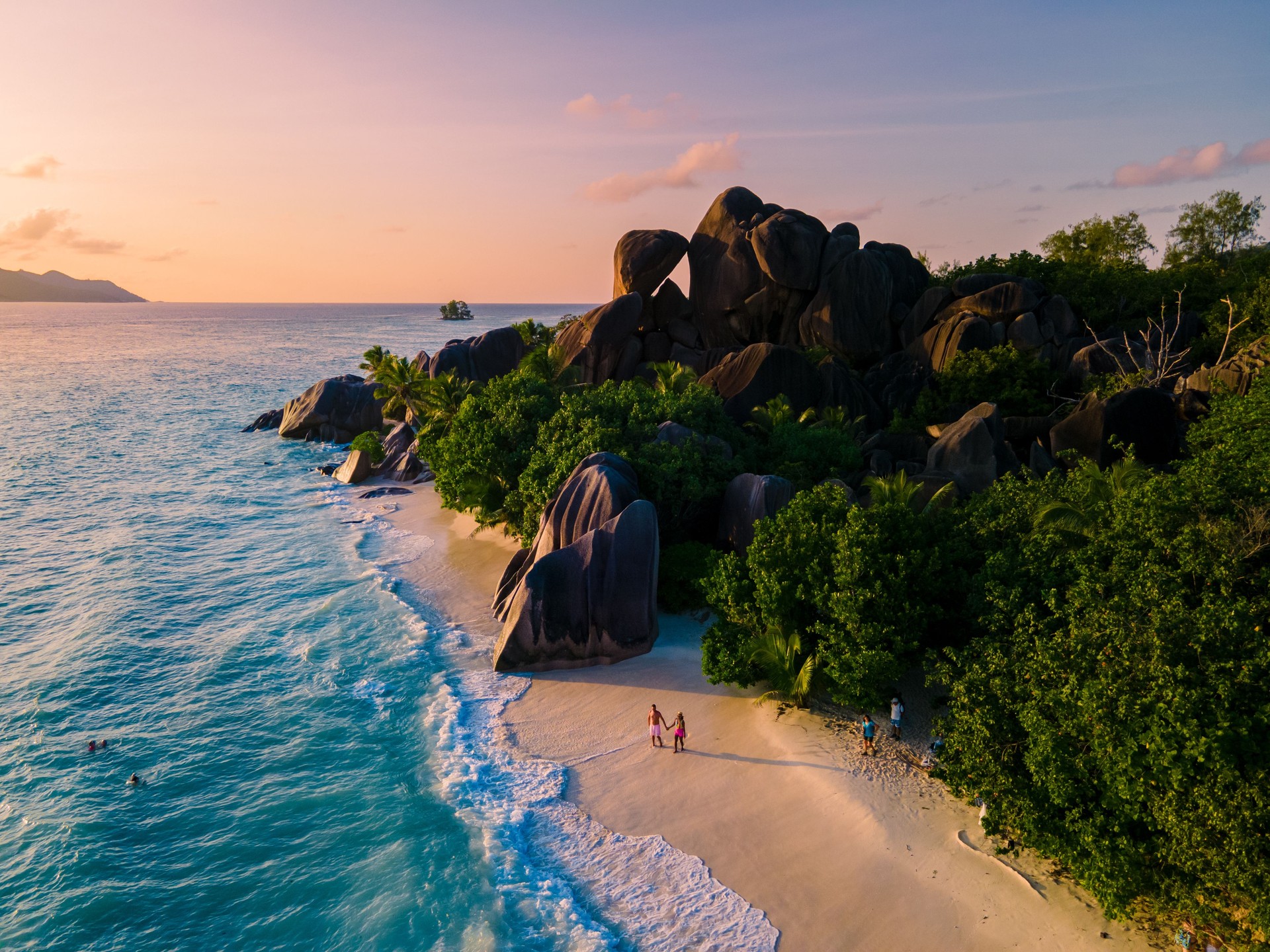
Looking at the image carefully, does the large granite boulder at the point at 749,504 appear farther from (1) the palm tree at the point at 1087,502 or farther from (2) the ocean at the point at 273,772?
(2) the ocean at the point at 273,772

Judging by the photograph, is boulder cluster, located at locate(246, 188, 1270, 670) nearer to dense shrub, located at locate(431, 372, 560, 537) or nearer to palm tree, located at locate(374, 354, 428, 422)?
palm tree, located at locate(374, 354, 428, 422)

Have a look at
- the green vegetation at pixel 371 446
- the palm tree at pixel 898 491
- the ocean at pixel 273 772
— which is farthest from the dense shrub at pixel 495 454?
the green vegetation at pixel 371 446

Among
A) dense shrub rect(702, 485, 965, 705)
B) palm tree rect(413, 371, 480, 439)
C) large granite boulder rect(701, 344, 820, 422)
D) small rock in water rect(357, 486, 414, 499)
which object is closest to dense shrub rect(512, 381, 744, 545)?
large granite boulder rect(701, 344, 820, 422)

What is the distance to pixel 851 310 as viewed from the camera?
48938mm

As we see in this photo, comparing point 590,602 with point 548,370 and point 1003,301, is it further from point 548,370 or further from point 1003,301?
point 1003,301

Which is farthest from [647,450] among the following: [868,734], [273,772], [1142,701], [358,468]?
[358,468]

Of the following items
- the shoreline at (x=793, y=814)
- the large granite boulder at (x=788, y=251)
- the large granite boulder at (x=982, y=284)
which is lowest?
the shoreline at (x=793, y=814)

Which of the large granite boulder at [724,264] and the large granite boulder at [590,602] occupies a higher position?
the large granite boulder at [724,264]

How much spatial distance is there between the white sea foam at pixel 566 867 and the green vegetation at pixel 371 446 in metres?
33.7

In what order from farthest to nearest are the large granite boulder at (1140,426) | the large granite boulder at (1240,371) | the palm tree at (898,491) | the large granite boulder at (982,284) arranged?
the large granite boulder at (982,284) < the large granite boulder at (1240,371) < the large granite boulder at (1140,426) < the palm tree at (898,491)

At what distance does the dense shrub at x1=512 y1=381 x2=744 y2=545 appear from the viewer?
26844 mm

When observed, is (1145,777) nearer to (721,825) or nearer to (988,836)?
(988,836)

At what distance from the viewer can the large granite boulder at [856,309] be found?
4869 cm

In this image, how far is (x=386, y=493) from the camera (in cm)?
4669
